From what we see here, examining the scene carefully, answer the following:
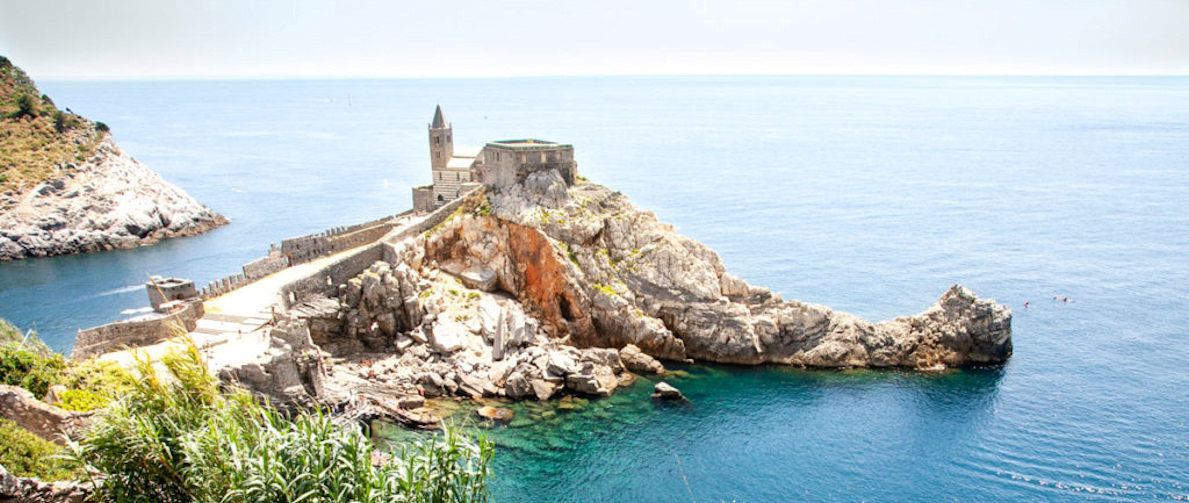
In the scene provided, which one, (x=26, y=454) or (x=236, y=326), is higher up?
(x=26, y=454)

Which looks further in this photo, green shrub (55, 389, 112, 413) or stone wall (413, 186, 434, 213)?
stone wall (413, 186, 434, 213)

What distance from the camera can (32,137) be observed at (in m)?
97.8

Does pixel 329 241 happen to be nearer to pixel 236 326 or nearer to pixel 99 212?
pixel 236 326

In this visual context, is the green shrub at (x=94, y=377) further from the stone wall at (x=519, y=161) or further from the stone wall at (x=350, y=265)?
the stone wall at (x=519, y=161)

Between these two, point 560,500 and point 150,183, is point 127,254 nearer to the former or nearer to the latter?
point 150,183

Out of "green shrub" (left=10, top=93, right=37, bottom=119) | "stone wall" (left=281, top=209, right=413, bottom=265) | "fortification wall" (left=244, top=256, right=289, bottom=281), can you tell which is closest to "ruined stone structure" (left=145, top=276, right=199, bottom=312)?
"fortification wall" (left=244, top=256, right=289, bottom=281)

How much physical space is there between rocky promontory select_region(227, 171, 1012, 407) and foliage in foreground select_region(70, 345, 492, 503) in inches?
874

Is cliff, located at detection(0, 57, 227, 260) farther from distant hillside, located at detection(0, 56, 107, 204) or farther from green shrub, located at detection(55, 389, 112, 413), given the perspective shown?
green shrub, located at detection(55, 389, 112, 413)

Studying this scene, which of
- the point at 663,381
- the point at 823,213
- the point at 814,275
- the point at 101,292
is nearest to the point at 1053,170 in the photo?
the point at 823,213

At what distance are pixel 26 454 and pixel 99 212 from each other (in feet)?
268

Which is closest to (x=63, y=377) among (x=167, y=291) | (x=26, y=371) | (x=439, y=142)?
(x=26, y=371)

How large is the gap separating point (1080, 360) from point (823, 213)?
1920 inches

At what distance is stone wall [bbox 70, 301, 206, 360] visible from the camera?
3853 centimetres

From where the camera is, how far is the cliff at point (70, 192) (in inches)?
3388
